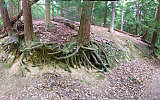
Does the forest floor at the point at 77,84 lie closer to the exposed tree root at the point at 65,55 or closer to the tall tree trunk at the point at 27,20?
the exposed tree root at the point at 65,55

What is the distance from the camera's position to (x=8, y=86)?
4406 millimetres

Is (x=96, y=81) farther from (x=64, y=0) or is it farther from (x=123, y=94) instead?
(x=64, y=0)

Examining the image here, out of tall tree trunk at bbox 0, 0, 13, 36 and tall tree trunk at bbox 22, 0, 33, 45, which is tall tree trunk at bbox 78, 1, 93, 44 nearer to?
tall tree trunk at bbox 22, 0, 33, 45

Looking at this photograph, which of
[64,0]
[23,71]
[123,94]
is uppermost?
[64,0]

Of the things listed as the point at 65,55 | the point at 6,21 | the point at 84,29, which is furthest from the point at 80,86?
the point at 6,21

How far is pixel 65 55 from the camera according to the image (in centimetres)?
572

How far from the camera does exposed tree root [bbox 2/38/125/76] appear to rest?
5.42 meters

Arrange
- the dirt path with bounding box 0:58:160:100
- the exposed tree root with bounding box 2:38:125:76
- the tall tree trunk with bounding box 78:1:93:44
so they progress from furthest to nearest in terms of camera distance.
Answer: the exposed tree root with bounding box 2:38:125:76 → the tall tree trunk with bounding box 78:1:93:44 → the dirt path with bounding box 0:58:160:100

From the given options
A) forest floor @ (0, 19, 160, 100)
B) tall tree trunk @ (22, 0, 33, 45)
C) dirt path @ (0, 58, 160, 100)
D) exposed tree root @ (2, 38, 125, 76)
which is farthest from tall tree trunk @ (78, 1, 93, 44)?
tall tree trunk @ (22, 0, 33, 45)

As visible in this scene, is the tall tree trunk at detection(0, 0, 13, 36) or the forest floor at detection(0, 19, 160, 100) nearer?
the forest floor at detection(0, 19, 160, 100)

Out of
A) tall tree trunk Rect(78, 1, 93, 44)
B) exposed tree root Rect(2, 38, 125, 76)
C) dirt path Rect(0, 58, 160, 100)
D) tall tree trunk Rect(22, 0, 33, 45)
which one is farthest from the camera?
exposed tree root Rect(2, 38, 125, 76)

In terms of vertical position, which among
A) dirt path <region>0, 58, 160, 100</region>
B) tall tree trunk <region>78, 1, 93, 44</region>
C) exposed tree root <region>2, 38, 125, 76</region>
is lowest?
dirt path <region>0, 58, 160, 100</region>

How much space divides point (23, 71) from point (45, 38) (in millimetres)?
2357

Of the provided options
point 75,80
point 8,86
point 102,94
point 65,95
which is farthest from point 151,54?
point 8,86
